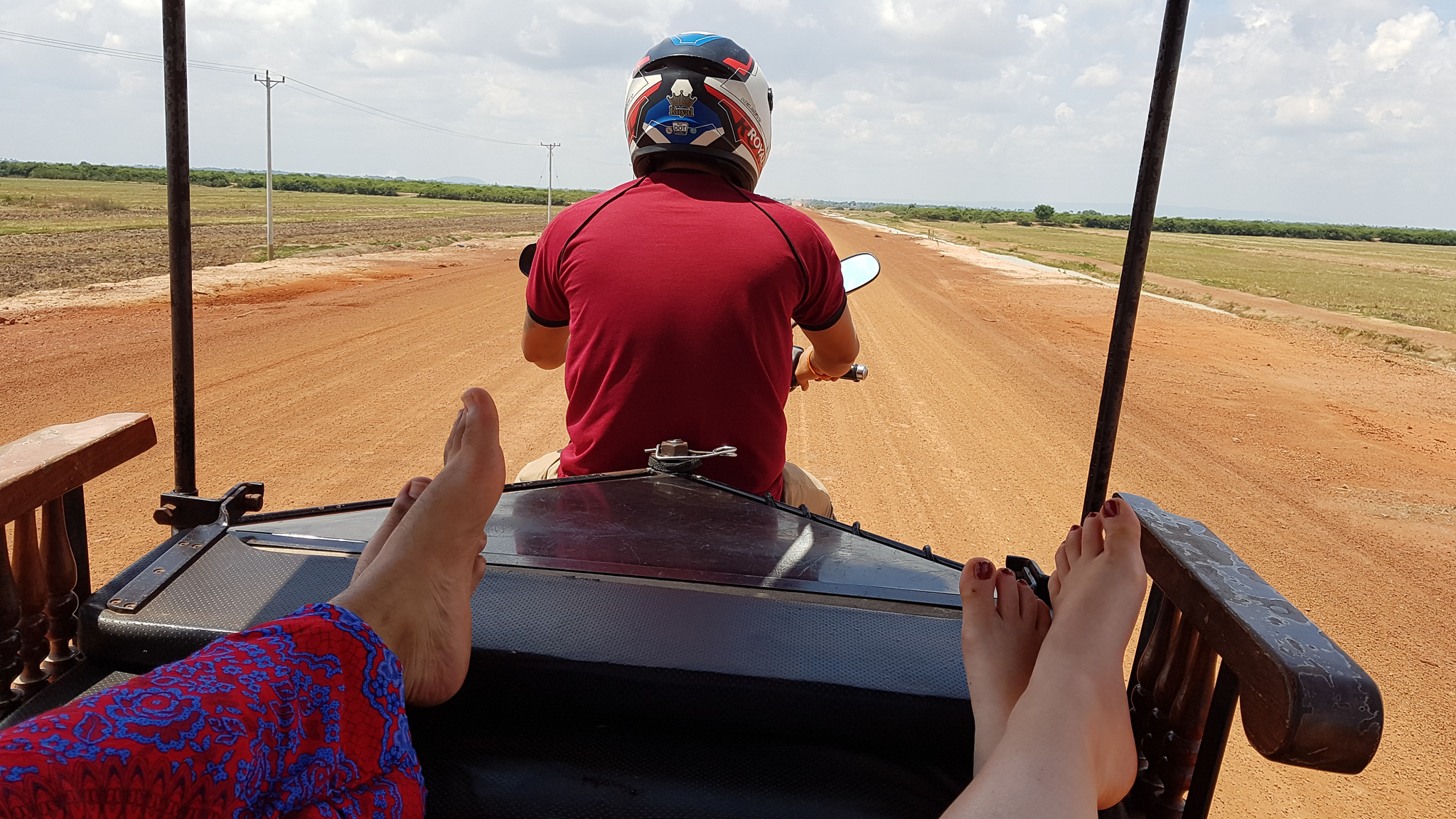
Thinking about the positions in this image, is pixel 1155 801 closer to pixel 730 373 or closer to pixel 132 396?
pixel 730 373

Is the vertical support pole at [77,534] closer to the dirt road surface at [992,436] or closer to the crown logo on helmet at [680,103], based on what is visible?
the crown logo on helmet at [680,103]

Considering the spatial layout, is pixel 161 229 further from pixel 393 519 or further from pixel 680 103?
pixel 393 519

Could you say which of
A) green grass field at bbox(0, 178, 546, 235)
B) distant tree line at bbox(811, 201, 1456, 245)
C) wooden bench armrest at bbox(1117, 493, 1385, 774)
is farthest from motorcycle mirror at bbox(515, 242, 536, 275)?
distant tree line at bbox(811, 201, 1456, 245)

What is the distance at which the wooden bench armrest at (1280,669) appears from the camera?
1.15 metres

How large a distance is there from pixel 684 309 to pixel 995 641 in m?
1.01

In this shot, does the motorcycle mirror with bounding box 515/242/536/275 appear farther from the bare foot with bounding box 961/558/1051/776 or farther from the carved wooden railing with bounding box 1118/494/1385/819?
the carved wooden railing with bounding box 1118/494/1385/819

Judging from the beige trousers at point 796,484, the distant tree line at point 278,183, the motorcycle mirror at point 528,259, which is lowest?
the beige trousers at point 796,484

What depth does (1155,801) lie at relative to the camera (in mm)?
1685

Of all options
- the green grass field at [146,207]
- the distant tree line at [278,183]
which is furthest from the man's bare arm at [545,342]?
the distant tree line at [278,183]

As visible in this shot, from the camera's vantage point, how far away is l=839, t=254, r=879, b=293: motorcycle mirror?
2.58 meters

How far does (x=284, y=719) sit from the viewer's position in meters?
1.22

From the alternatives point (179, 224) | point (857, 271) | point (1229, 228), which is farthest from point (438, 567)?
point (1229, 228)

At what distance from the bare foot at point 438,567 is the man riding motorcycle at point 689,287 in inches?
17.4

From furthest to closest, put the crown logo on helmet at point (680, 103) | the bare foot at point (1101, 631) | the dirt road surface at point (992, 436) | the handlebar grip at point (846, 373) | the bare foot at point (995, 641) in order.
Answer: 1. the dirt road surface at point (992, 436)
2. the handlebar grip at point (846, 373)
3. the crown logo on helmet at point (680, 103)
4. the bare foot at point (995, 641)
5. the bare foot at point (1101, 631)
